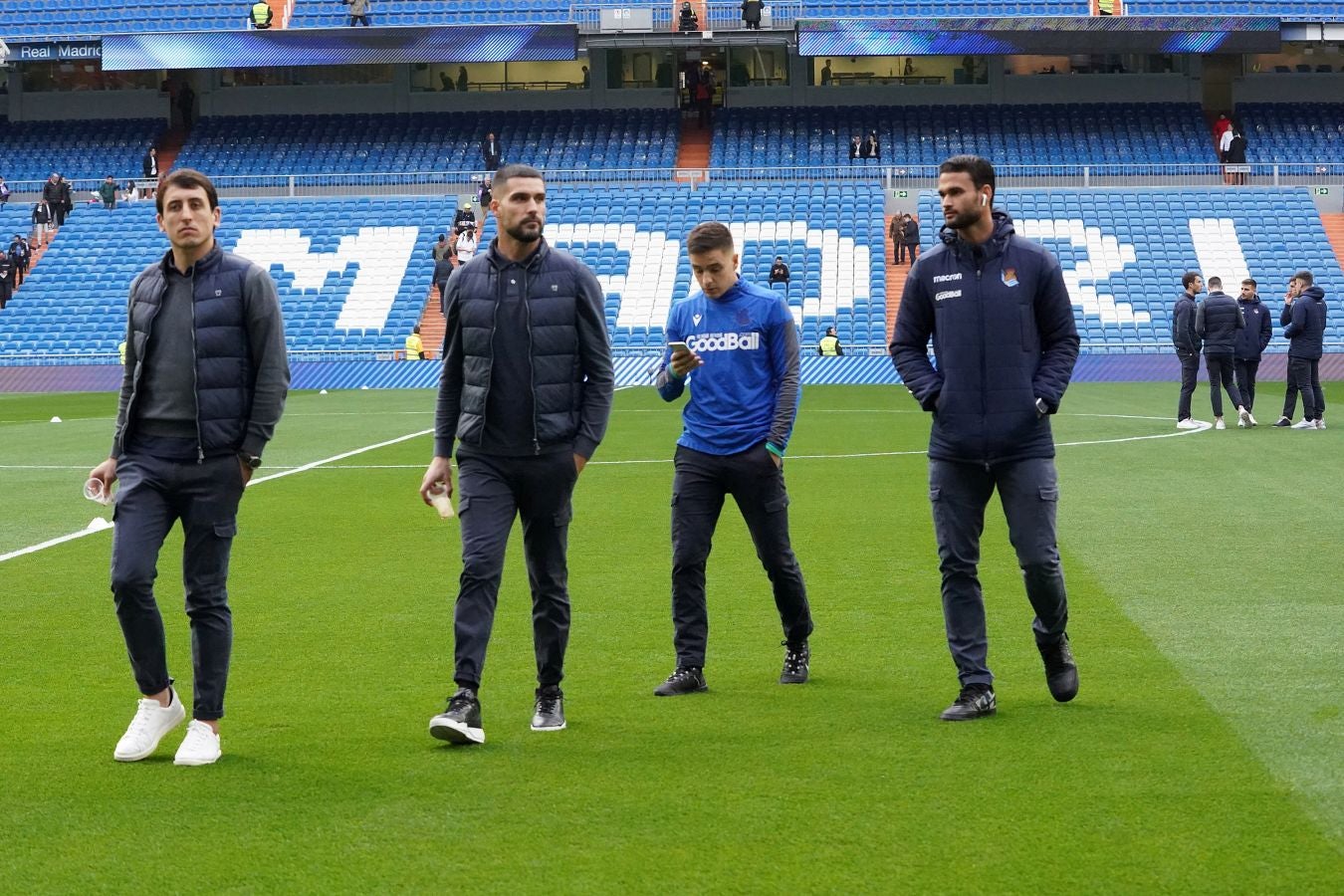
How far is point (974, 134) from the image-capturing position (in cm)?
5034

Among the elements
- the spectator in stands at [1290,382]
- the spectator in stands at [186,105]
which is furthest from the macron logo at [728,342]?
the spectator in stands at [186,105]

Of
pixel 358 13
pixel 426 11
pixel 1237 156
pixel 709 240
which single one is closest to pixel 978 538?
pixel 709 240

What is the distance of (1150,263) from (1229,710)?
36919 mm

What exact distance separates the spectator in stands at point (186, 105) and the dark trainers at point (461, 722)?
2018 inches

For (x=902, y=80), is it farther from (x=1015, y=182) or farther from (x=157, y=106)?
(x=157, y=106)

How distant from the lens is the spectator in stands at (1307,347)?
21.8 metres

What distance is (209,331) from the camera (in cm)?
604

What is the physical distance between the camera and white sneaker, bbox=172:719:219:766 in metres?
5.99

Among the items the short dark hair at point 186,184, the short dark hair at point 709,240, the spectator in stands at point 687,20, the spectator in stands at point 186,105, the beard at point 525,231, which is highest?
the spectator in stands at point 687,20

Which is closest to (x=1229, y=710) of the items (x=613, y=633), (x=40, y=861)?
(x=613, y=633)

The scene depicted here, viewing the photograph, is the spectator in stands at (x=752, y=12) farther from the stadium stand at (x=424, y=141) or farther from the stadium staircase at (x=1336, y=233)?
the stadium staircase at (x=1336, y=233)

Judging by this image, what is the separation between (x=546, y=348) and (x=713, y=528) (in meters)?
1.34

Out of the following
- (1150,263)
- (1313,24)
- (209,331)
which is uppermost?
(1313,24)

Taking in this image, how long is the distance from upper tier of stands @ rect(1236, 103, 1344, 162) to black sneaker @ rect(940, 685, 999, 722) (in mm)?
45826
